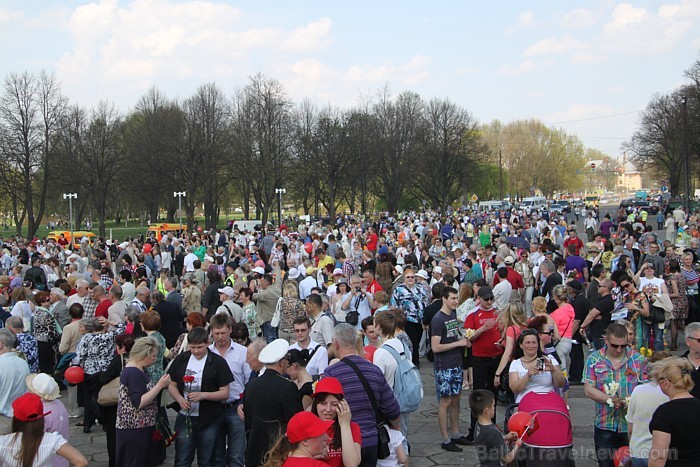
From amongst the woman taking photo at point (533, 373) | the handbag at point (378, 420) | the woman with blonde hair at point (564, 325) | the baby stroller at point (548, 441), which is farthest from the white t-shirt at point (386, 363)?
the woman with blonde hair at point (564, 325)

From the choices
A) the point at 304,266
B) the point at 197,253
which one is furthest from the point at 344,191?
the point at 304,266

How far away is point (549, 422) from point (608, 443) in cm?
87

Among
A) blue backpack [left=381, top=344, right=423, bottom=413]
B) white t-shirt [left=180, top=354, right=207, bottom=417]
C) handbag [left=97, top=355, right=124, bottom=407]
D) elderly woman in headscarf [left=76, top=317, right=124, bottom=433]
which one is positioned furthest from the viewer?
elderly woman in headscarf [left=76, top=317, right=124, bottom=433]

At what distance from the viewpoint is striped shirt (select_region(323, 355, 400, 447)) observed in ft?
15.4

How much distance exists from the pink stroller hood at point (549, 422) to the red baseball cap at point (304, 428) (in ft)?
7.06

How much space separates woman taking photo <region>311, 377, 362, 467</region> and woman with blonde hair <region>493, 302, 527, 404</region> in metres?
3.00

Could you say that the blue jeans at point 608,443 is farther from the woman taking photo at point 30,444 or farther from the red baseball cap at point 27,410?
the red baseball cap at point 27,410

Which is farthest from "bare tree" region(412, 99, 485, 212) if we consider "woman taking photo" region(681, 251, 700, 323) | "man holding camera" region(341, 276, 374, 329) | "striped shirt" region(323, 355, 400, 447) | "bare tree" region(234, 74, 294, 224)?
"striped shirt" region(323, 355, 400, 447)

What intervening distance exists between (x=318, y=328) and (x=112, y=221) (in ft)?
304

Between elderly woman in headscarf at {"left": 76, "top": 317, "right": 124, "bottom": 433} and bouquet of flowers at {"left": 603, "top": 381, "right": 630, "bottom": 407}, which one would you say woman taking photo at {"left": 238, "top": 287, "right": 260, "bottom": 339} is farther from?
bouquet of flowers at {"left": 603, "top": 381, "right": 630, "bottom": 407}

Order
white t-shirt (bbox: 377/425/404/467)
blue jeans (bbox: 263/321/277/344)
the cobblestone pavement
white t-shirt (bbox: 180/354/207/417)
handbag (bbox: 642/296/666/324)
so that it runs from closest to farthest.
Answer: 1. white t-shirt (bbox: 377/425/404/467)
2. white t-shirt (bbox: 180/354/207/417)
3. the cobblestone pavement
4. handbag (bbox: 642/296/666/324)
5. blue jeans (bbox: 263/321/277/344)

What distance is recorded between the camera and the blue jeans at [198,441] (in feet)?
20.0

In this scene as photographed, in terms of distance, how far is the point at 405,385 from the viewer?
579 centimetres

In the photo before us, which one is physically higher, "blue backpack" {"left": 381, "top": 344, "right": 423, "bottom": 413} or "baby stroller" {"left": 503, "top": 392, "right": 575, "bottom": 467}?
"blue backpack" {"left": 381, "top": 344, "right": 423, "bottom": 413}
